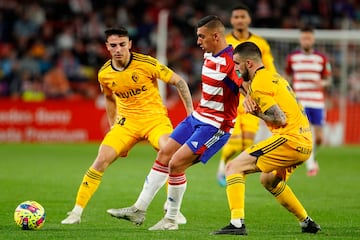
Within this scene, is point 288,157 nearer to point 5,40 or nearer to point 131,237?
point 131,237

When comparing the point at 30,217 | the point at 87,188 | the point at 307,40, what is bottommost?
the point at 30,217

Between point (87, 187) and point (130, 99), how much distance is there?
1.18m

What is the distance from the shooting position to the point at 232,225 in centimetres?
818

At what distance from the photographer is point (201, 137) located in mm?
8789

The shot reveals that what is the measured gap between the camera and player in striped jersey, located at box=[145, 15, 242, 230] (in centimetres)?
878

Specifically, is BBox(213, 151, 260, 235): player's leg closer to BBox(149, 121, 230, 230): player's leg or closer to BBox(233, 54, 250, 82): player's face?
BBox(149, 121, 230, 230): player's leg

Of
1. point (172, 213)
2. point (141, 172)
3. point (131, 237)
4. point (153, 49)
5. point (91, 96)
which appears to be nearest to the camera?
point (131, 237)

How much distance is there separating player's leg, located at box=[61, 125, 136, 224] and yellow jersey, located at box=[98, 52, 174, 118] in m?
0.30

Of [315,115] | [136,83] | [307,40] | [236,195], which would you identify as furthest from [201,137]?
[315,115]

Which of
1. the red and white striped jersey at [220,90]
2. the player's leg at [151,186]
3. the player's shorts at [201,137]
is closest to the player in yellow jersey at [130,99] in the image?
the player's leg at [151,186]

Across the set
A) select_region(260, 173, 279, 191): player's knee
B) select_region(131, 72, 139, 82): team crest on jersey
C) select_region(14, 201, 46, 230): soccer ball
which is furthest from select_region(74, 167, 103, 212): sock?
select_region(260, 173, 279, 191): player's knee

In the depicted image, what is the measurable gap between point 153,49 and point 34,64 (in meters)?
3.67

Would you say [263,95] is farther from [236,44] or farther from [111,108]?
[236,44]

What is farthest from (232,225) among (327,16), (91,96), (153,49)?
(327,16)
